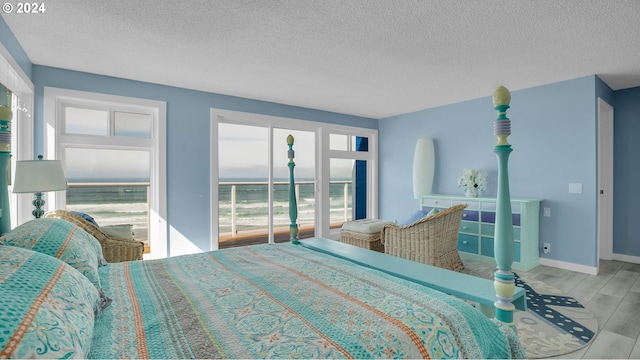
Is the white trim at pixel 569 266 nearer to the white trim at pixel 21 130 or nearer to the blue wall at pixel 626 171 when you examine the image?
the blue wall at pixel 626 171

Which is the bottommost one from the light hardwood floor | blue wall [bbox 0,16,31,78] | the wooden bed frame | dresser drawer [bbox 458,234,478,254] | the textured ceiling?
the light hardwood floor

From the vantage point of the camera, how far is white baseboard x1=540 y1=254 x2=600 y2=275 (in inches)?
140

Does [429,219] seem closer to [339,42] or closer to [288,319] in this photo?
[339,42]

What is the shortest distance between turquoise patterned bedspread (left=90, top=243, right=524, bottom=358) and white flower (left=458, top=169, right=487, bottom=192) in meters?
3.41

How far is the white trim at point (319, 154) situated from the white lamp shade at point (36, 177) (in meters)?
1.88

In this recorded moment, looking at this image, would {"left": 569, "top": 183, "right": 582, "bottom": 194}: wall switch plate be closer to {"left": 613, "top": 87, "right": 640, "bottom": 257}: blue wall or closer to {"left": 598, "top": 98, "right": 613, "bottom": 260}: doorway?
{"left": 598, "top": 98, "right": 613, "bottom": 260}: doorway

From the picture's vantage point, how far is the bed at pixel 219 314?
2.57ft

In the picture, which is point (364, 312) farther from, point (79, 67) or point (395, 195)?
point (395, 195)

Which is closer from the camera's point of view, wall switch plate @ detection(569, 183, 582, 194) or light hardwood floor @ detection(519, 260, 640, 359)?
light hardwood floor @ detection(519, 260, 640, 359)

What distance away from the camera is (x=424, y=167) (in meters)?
5.09

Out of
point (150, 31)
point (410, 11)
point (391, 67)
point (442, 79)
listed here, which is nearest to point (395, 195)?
point (442, 79)

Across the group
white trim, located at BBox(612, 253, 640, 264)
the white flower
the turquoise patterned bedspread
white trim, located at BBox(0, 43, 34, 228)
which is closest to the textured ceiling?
white trim, located at BBox(0, 43, 34, 228)

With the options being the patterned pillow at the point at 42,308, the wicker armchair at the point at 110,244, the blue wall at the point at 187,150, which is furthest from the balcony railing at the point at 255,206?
the patterned pillow at the point at 42,308

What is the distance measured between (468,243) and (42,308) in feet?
14.5
